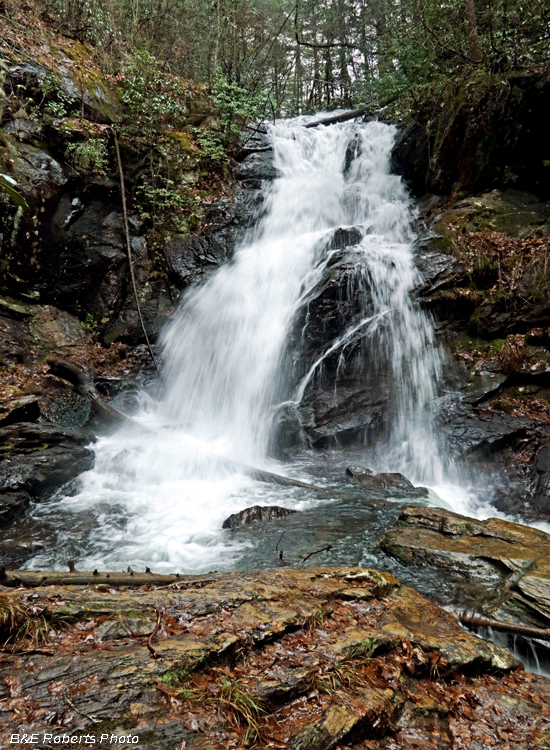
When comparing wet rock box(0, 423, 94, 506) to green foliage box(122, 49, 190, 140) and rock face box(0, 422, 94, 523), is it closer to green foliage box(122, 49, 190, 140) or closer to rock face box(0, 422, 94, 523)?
rock face box(0, 422, 94, 523)

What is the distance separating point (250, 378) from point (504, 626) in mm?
6796

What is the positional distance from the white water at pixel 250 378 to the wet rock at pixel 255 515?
0.21 m

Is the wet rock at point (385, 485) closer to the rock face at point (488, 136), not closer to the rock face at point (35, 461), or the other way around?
the rock face at point (35, 461)

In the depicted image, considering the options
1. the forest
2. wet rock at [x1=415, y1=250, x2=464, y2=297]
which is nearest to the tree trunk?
the forest

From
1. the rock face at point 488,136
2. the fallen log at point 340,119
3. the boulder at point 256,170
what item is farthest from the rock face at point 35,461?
the fallen log at point 340,119

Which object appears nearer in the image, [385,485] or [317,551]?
[317,551]

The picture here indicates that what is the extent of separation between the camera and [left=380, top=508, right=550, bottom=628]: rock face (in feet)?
11.2

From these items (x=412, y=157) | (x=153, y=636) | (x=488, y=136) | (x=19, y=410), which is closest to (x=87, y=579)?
(x=153, y=636)

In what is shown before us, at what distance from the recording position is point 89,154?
989 cm

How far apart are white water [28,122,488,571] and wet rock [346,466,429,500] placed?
0.59m

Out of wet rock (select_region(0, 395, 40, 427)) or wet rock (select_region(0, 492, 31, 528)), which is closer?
wet rock (select_region(0, 492, 31, 528))

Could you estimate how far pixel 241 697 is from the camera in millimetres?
1828

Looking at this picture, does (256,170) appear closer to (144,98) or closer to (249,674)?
(144,98)

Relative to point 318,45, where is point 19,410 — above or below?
below
